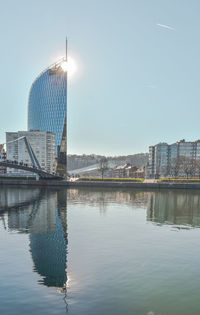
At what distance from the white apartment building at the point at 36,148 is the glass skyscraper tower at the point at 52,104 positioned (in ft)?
43.6

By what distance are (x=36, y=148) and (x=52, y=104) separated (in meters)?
44.0

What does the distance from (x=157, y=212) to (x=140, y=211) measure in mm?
2631

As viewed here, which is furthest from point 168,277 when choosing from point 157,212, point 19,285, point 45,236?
point 157,212

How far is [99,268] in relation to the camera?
14.2m

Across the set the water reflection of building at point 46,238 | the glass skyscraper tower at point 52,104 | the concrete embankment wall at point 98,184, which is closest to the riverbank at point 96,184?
the concrete embankment wall at point 98,184

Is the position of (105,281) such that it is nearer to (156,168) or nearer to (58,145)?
(58,145)

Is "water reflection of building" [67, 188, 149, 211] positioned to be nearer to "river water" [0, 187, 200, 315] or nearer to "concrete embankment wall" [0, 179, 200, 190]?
"river water" [0, 187, 200, 315]

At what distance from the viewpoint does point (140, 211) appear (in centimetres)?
3566

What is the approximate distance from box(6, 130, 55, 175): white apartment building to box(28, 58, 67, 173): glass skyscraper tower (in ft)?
43.6

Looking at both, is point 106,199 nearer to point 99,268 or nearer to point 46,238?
point 46,238

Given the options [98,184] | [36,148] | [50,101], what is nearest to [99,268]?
[98,184]

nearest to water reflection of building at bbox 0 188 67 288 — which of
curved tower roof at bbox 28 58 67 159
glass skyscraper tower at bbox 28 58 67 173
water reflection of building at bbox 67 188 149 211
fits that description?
water reflection of building at bbox 67 188 149 211

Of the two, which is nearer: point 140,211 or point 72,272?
point 72,272

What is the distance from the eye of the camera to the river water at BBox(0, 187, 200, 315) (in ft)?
34.1
